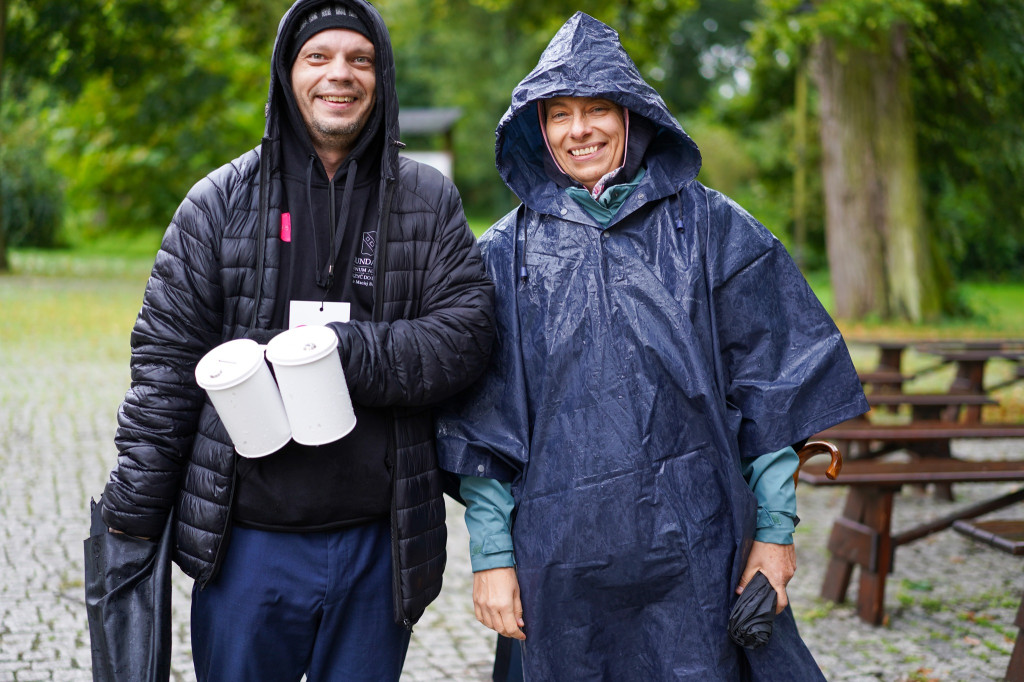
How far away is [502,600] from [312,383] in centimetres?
73

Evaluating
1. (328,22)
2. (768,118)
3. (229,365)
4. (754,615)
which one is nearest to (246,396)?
(229,365)

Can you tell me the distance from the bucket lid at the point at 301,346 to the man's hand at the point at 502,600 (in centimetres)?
71

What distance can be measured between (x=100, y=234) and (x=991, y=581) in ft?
92.0

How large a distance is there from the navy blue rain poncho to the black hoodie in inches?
8.7

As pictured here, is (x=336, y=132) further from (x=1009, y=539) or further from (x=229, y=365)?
(x=1009, y=539)

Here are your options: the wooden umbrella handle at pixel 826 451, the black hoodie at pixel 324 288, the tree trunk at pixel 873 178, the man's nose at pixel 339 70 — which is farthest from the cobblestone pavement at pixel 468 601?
the tree trunk at pixel 873 178

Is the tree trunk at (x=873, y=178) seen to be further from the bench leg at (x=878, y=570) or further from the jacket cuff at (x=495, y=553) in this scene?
the jacket cuff at (x=495, y=553)

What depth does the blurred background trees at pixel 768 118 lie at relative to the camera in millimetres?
14945

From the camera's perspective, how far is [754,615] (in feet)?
7.75

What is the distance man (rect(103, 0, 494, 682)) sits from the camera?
7.56ft

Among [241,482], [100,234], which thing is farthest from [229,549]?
[100,234]

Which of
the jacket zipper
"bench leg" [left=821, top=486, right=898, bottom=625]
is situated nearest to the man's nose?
the jacket zipper

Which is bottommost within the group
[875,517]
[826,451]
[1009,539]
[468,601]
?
[468,601]

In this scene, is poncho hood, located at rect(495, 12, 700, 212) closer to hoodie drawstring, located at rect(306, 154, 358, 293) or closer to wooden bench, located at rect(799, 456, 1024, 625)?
hoodie drawstring, located at rect(306, 154, 358, 293)
